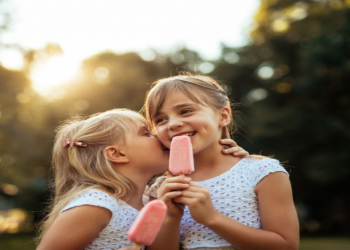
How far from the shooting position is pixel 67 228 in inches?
126

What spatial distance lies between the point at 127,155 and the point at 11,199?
1407 inches

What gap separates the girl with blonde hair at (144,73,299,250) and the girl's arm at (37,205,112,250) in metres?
0.46

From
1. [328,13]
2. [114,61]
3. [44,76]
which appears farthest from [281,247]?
[114,61]

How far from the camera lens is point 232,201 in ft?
11.4

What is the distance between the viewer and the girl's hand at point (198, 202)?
2.98 meters

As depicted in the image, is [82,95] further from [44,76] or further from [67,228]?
[67,228]

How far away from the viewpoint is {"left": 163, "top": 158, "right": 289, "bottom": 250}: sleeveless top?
11.1 ft

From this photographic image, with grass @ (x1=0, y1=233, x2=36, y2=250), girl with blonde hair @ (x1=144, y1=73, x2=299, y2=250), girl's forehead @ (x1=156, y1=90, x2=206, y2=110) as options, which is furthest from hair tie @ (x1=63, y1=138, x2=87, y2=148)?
grass @ (x1=0, y1=233, x2=36, y2=250)

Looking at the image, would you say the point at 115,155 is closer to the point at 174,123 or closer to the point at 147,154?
the point at 147,154

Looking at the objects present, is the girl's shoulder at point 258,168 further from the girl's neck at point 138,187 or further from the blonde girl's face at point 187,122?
the girl's neck at point 138,187

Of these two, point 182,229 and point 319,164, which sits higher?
point 319,164

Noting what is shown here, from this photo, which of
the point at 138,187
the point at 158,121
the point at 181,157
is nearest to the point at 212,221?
the point at 181,157

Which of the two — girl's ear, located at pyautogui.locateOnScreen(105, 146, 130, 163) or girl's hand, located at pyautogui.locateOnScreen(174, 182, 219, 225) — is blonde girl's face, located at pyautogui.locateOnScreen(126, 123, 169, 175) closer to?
girl's ear, located at pyautogui.locateOnScreen(105, 146, 130, 163)

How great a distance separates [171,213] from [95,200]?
0.61m
